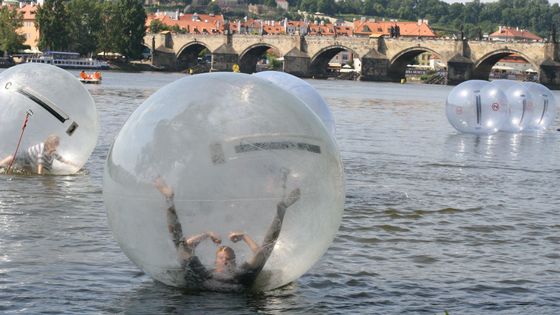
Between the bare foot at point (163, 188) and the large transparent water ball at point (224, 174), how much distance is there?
0.9 inches

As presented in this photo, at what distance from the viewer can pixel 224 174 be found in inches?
327

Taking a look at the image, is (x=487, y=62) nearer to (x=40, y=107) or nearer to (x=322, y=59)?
(x=322, y=59)

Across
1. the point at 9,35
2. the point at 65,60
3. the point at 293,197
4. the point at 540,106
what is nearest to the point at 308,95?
the point at 293,197

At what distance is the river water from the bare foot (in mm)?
1061

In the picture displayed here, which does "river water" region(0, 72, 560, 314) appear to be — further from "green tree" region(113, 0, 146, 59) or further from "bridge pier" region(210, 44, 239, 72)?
"bridge pier" region(210, 44, 239, 72)

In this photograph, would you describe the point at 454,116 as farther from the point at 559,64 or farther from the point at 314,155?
the point at 559,64

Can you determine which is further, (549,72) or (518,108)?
(549,72)

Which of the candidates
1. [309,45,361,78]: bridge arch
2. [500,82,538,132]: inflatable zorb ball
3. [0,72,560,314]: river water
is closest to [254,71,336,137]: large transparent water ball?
[0,72,560,314]: river water

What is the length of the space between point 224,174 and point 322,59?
131 metres

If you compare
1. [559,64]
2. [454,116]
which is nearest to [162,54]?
[559,64]

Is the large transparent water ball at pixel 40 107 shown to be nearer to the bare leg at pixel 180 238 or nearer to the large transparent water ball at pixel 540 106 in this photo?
the bare leg at pixel 180 238

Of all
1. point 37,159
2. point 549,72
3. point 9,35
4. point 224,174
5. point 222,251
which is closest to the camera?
point 224,174

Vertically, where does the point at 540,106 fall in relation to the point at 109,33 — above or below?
above

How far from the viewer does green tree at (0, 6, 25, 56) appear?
13200 cm
